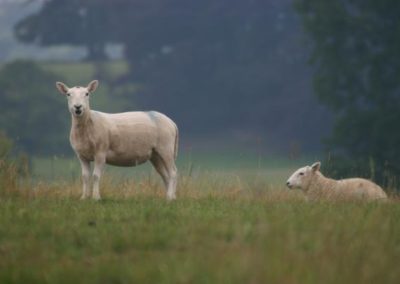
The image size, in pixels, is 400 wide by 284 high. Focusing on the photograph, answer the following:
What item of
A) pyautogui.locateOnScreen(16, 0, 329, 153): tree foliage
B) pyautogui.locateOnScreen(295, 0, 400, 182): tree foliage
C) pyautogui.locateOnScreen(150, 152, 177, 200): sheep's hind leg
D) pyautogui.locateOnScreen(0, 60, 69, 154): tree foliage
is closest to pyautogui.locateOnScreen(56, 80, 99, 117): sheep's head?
pyautogui.locateOnScreen(150, 152, 177, 200): sheep's hind leg

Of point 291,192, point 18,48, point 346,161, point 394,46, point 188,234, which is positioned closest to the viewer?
point 188,234

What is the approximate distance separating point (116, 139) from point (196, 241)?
4.97 meters

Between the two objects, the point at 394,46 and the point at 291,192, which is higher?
the point at 394,46

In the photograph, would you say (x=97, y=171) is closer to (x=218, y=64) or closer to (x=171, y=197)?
(x=171, y=197)

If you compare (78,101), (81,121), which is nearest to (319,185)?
(81,121)

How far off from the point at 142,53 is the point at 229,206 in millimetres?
59497

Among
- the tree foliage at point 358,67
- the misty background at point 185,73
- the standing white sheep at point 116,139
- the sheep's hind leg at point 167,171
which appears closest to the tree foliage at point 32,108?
the misty background at point 185,73

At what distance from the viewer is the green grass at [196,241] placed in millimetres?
8117

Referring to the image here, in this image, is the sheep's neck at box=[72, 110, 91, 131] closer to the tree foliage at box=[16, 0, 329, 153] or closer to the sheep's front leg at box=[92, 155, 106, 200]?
the sheep's front leg at box=[92, 155, 106, 200]

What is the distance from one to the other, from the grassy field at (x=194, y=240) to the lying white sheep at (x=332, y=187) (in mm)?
1337

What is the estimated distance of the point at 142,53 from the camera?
7169 cm

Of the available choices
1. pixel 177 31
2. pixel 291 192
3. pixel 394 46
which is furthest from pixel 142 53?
pixel 291 192

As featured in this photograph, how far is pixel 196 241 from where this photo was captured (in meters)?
9.55

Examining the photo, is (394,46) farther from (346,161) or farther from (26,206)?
Result: (26,206)
